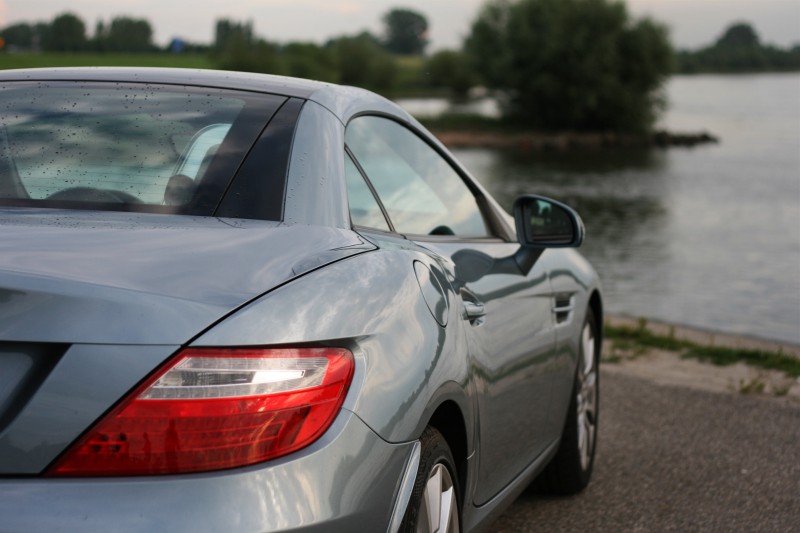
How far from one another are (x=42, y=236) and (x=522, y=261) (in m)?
1.96

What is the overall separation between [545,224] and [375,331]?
1.77 metres

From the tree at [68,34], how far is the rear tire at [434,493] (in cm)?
4753

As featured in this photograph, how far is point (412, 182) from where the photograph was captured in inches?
145

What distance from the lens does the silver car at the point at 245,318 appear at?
1.95 m

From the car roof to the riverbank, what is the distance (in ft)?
15.6

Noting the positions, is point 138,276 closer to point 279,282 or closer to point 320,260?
point 279,282

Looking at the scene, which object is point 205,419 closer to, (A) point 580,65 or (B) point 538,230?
(B) point 538,230

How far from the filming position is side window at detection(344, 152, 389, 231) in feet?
10.2

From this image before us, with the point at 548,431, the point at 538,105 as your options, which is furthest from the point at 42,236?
the point at 538,105

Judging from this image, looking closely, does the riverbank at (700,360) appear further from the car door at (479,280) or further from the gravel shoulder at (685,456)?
the car door at (479,280)

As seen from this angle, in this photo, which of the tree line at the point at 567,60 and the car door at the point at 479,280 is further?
the tree line at the point at 567,60

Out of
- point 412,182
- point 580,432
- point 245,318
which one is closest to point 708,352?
point 580,432

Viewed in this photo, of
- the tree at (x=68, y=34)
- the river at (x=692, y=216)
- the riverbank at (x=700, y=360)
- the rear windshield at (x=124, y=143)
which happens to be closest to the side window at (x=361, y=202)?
the rear windshield at (x=124, y=143)

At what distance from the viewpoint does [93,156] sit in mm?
2787
